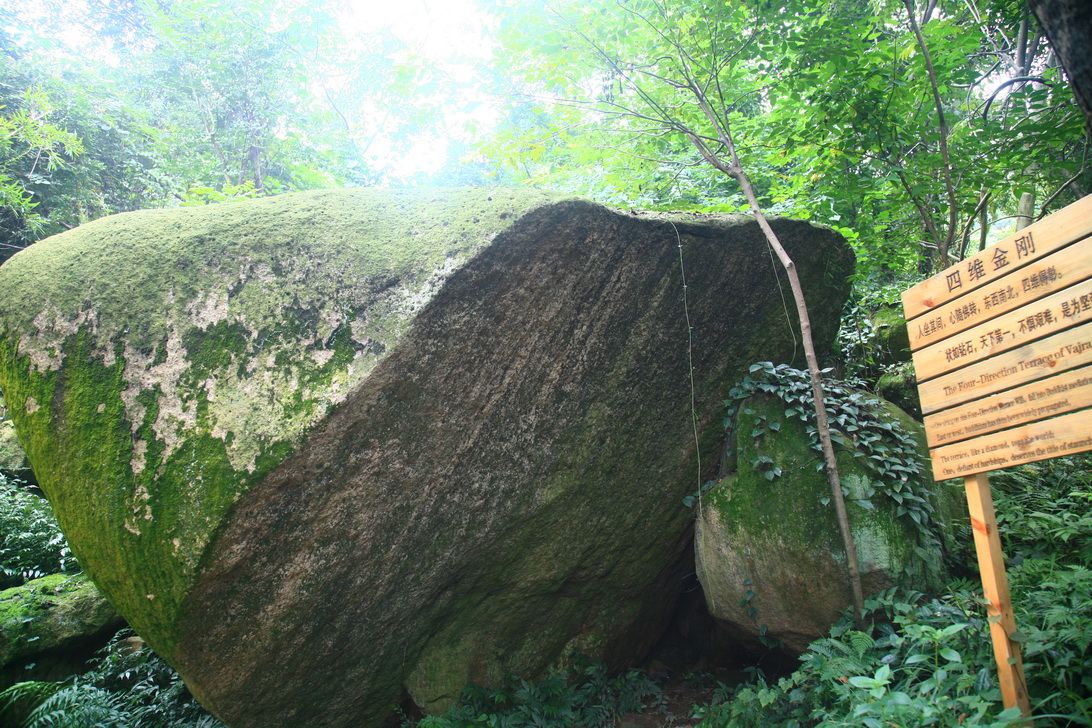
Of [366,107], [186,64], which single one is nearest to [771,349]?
[186,64]

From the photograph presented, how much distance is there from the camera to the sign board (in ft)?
6.68

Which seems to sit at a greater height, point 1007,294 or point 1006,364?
point 1007,294

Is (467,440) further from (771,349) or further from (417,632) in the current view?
(771,349)

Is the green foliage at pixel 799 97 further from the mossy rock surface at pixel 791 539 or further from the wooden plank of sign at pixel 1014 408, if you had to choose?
the wooden plank of sign at pixel 1014 408

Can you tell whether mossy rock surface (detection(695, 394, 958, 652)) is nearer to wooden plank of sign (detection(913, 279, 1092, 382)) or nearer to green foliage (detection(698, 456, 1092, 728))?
green foliage (detection(698, 456, 1092, 728))

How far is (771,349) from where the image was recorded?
515cm

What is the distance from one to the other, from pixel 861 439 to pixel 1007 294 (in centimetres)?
239

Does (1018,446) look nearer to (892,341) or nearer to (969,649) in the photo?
(969,649)

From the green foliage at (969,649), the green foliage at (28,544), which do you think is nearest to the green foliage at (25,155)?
the green foliage at (28,544)

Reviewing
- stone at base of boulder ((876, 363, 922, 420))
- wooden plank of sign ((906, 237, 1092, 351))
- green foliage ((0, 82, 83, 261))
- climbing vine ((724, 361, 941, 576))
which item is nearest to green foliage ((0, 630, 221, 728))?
climbing vine ((724, 361, 941, 576))

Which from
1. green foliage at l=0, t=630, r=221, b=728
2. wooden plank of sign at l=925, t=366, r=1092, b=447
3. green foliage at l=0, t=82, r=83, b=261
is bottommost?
green foliage at l=0, t=630, r=221, b=728

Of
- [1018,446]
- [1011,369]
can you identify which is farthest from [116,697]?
[1011,369]

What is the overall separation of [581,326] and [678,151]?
9.15 ft

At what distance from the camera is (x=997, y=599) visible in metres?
2.36
